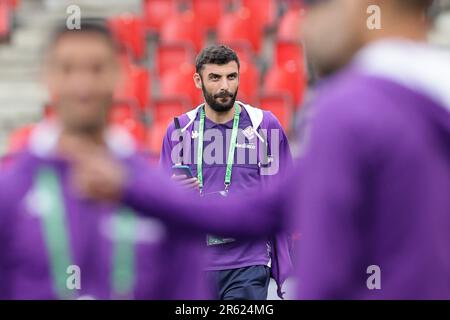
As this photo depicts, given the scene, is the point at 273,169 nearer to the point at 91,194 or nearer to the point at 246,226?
the point at 246,226

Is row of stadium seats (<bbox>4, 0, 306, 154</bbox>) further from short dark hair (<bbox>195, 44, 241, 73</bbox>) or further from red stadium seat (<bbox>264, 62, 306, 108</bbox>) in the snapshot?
short dark hair (<bbox>195, 44, 241, 73</bbox>)

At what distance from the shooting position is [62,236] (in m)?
2.68

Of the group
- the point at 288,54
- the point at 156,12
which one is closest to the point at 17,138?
the point at 288,54

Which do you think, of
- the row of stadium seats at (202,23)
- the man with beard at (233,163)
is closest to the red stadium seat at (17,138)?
the row of stadium seats at (202,23)

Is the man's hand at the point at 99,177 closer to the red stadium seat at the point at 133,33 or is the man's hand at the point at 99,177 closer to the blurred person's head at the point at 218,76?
the blurred person's head at the point at 218,76

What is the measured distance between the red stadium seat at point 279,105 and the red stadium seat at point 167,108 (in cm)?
77

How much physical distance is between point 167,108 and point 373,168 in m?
8.65

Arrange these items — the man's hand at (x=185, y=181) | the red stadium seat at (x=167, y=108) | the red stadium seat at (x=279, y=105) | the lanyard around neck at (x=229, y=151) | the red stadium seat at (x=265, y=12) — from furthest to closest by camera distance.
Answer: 1. the red stadium seat at (x=265, y=12)
2. the red stadium seat at (x=167, y=108)
3. the red stadium seat at (x=279, y=105)
4. the lanyard around neck at (x=229, y=151)
5. the man's hand at (x=185, y=181)

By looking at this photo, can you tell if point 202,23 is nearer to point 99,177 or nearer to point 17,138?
point 17,138

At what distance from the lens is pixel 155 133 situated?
10.3 metres

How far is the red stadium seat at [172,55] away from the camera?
38.4ft

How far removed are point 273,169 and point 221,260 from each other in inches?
22.9

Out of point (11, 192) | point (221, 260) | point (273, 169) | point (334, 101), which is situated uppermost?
point (334, 101)
